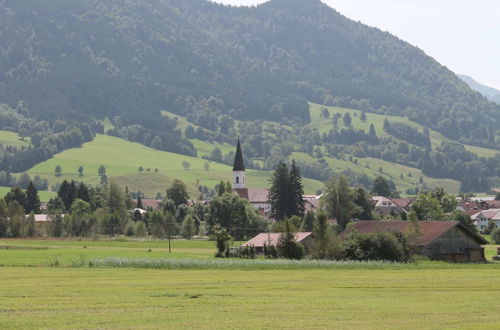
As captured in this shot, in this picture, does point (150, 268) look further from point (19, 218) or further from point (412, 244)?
point (19, 218)

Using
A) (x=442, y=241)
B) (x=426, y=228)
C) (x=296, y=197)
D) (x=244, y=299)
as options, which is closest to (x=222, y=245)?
(x=426, y=228)

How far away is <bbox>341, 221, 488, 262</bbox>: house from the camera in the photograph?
112 meters

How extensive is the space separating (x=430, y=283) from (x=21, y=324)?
33173 mm

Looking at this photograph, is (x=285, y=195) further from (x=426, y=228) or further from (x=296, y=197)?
(x=426, y=228)

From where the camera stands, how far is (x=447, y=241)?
114 metres

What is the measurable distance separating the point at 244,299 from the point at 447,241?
6650 cm

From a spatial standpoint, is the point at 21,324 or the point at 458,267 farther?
the point at 458,267

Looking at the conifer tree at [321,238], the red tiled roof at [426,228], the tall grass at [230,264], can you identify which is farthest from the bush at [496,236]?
the tall grass at [230,264]

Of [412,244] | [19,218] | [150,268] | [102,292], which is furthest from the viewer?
[19,218]

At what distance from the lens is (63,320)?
136 ft

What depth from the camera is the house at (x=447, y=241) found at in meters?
112

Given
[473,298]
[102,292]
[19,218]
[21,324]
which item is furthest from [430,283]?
[19,218]

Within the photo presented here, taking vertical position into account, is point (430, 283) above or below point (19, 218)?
below

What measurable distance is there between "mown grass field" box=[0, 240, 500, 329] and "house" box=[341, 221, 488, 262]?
109 ft
